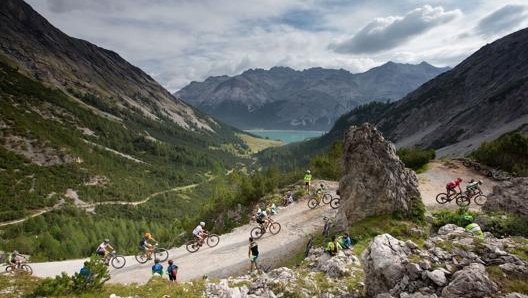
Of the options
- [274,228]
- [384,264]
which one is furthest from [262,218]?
[384,264]

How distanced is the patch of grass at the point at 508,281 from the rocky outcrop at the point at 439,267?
9cm

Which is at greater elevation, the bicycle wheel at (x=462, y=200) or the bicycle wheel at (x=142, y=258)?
the bicycle wheel at (x=142, y=258)

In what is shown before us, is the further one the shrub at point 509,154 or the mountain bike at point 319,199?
the shrub at point 509,154

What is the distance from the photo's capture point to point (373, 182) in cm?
3152

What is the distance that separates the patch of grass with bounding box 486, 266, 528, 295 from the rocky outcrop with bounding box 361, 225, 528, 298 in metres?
0.09

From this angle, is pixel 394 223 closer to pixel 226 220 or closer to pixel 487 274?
pixel 487 274

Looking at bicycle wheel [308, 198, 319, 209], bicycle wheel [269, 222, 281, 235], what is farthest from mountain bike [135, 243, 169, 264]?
bicycle wheel [308, 198, 319, 209]

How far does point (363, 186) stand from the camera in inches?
1249

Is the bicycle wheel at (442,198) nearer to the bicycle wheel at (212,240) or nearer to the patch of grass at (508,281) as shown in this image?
the bicycle wheel at (212,240)

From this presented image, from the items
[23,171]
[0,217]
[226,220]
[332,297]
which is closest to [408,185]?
[332,297]

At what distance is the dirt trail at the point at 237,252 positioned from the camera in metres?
32.2

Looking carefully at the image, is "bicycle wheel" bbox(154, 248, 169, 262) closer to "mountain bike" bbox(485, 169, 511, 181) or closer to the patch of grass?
the patch of grass

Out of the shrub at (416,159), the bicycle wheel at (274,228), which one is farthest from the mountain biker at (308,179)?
the shrub at (416,159)

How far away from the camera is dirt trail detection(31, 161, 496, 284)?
32.2 metres
